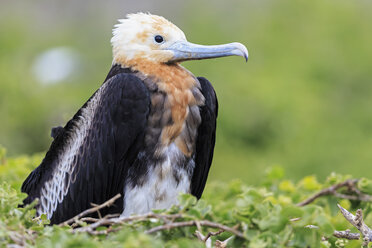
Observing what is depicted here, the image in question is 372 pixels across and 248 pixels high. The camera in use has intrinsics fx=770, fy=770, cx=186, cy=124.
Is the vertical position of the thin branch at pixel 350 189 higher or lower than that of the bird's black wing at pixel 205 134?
lower

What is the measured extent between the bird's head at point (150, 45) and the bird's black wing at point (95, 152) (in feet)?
0.92

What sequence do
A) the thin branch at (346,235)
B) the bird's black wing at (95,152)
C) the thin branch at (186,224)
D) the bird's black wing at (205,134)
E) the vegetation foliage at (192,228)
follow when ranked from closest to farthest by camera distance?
the vegetation foliage at (192,228)
the thin branch at (186,224)
the thin branch at (346,235)
the bird's black wing at (95,152)
the bird's black wing at (205,134)

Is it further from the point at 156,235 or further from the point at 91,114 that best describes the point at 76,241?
the point at 91,114

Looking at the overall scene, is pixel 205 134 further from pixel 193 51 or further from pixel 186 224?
pixel 186 224

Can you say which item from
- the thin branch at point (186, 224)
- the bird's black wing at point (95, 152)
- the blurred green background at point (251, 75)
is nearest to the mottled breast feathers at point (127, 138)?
the bird's black wing at point (95, 152)

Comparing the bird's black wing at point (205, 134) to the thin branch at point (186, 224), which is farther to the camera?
the bird's black wing at point (205, 134)

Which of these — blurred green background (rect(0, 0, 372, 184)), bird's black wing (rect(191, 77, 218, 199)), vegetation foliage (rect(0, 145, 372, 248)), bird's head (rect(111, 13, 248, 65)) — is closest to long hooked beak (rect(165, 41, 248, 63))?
bird's head (rect(111, 13, 248, 65))

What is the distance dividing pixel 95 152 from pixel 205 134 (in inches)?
24.7

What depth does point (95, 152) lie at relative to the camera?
418 centimetres

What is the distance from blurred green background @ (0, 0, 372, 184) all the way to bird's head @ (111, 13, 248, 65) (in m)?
4.91

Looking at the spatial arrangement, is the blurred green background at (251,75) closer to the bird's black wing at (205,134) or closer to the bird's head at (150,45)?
the bird's black wing at (205,134)

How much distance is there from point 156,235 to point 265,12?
13853mm

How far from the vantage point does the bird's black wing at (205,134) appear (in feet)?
14.2

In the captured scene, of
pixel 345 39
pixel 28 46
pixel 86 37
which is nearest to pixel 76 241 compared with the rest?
pixel 345 39
